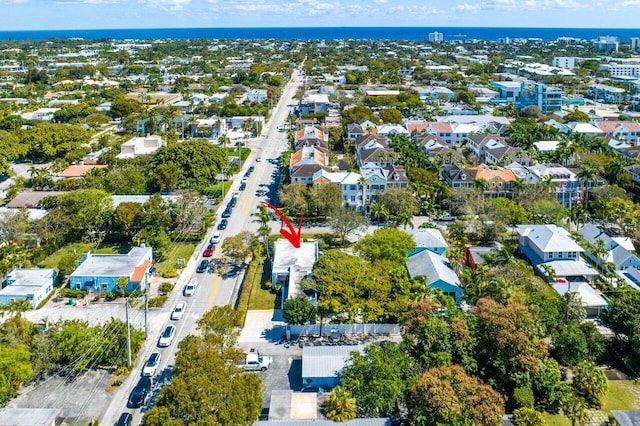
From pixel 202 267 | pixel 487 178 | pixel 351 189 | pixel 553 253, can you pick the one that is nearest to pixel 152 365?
pixel 202 267

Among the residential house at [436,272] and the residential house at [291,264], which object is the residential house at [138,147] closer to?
the residential house at [291,264]

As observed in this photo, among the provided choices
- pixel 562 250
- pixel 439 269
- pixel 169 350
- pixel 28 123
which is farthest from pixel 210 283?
pixel 28 123

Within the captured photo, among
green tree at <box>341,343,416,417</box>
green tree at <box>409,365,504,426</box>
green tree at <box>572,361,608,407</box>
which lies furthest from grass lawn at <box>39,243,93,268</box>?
green tree at <box>572,361,608,407</box>

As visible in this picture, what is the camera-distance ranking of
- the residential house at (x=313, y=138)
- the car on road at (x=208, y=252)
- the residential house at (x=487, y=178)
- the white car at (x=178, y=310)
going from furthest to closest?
the residential house at (x=313, y=138) < the residential house at (x=487, y=178) < the car on road at (x=208, y=252) < the white car at (x=178, y=310)

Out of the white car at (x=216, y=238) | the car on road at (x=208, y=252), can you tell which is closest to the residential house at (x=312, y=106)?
the white car at (x=216, y=238)

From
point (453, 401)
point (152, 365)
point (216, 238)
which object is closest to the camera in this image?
point (453, 401)

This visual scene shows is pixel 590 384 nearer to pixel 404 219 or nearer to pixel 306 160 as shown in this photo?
pixel 404 219

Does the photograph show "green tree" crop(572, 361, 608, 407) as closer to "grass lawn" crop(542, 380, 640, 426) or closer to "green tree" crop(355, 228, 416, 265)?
"grass lawn" crop(542, 380, 640, 426)
